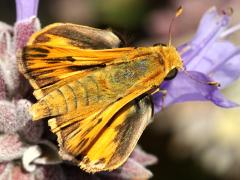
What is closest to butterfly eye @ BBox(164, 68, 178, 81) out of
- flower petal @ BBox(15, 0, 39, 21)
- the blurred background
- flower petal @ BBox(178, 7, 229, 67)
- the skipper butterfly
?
the skipper butterfly

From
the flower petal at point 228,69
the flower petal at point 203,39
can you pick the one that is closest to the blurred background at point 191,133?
the flower petal at point 203,39

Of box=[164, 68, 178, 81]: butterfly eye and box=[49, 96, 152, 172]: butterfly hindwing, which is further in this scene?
box=[164, 68, 178, 81]: butterfly eye

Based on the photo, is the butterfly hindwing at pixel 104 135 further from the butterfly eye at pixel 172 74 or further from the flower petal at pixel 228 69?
the flower petal at pixel 228 69

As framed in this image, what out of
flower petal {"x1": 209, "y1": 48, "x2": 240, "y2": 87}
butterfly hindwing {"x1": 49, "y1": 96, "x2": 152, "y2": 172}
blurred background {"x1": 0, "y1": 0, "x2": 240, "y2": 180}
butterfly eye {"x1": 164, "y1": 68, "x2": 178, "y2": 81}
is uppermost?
butterfly eye {"x1": 164, "y1": 68, "x2": 178, "y2": 81}

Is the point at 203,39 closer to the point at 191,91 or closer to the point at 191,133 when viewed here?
the point at 191,91

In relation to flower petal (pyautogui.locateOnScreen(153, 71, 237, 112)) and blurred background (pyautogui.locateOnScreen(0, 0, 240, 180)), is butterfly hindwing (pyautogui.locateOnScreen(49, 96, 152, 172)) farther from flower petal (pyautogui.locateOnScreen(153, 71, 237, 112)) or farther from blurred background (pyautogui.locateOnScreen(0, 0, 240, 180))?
blurred background (pyautogui.locateOnScreen(0, 0, 240, 180))

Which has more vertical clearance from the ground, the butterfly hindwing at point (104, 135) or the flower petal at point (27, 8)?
the flower petal at point (27, 8)

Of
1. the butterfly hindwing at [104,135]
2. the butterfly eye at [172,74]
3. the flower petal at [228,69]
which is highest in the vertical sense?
the butterfly eye at [172,74]

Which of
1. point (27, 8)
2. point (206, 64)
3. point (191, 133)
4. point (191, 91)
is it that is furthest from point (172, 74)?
point (191, 133)
